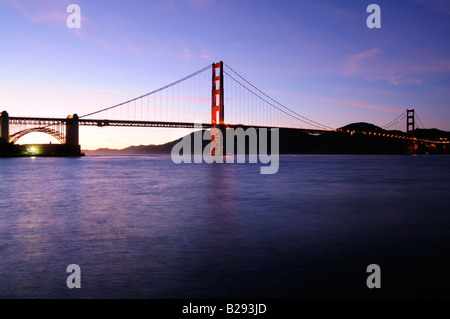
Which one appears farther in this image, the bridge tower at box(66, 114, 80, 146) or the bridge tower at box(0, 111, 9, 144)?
the bridge tower at box(66, 114, 80, 146)

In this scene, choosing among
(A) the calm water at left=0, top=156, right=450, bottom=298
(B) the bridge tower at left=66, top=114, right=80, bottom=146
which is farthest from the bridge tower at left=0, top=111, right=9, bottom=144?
(A) the calm water at left=0, top=156, right=450, bottom=298

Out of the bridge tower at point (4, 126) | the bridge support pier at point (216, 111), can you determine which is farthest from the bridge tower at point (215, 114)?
the bridge tower at point (4, 126)

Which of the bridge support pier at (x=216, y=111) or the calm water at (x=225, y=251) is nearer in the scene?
the calm water at (x=225, y=251)

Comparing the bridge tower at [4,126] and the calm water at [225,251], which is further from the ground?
the bridge tower at [4,126]

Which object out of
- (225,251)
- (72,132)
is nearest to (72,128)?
(72,132)

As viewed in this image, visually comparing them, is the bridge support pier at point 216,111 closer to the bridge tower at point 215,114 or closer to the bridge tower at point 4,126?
the bridge tower at point 215,114

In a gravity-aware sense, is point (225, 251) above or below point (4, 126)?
below

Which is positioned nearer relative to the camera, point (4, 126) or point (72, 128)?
point (4, 126)

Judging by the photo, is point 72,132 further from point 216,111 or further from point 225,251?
point 225,251

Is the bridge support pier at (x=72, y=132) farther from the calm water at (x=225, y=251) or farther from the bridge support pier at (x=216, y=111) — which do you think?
the calm water at (x=225, y=251)

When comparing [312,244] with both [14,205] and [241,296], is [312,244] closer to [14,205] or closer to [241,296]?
[241,296]

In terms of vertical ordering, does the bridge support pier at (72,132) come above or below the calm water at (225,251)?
above

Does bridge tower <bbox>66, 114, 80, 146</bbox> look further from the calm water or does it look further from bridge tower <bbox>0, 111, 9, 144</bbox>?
the calm water
